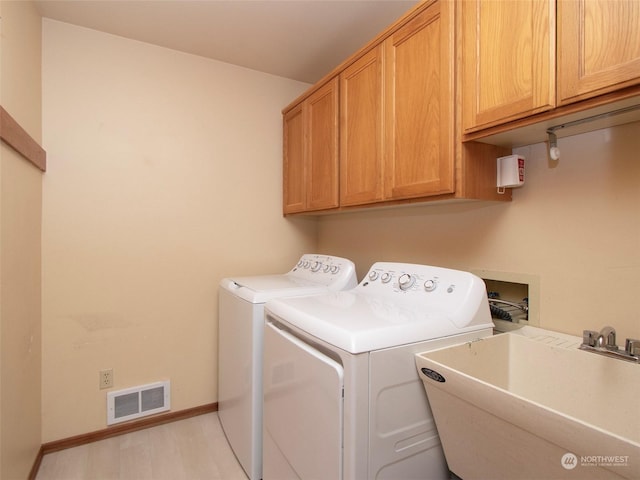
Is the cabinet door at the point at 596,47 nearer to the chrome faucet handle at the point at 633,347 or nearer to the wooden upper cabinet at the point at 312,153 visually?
the chrome faucet handle at the point at 633,347

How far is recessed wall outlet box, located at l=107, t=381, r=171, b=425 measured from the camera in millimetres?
2049

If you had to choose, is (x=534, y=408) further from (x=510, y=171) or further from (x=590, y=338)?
(x=510, y=171)

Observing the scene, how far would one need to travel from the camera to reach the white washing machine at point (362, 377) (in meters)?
1.00

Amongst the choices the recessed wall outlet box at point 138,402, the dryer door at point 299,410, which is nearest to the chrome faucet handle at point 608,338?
the dryer door at point 299,410

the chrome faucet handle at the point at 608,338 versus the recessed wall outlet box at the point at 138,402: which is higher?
the chrome faucet handle at the point at 608,338

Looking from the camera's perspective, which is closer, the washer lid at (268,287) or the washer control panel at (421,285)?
the washer control panel at (421,285)

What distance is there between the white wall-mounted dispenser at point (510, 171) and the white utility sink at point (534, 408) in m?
0.60

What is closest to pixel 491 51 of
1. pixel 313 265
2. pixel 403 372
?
pixel 403 372

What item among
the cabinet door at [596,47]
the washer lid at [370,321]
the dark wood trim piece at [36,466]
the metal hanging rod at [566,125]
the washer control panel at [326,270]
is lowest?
the dark wood trim piece at [36,466]

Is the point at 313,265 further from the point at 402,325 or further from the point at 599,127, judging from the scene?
the point at 599,127

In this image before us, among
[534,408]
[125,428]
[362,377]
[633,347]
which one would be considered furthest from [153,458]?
[633,347]

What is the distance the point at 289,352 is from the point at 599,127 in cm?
138

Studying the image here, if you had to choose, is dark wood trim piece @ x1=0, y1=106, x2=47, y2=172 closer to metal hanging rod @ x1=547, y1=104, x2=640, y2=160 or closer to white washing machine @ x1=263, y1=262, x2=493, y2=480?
white washing machine @ x1=263, y1=262, x2=493, y2=480

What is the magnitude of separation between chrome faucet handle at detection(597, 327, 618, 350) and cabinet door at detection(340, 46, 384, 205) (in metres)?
0.97
